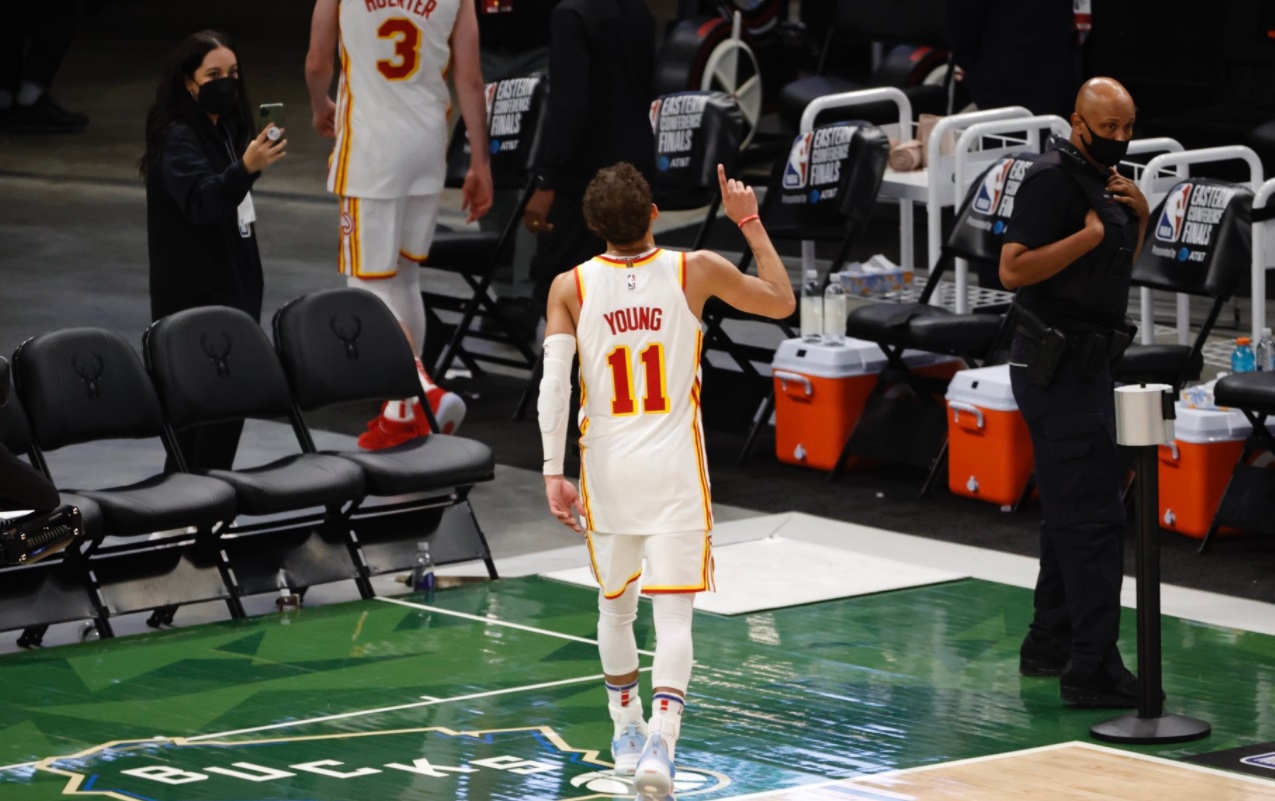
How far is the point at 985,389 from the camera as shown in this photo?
8727 millimetres

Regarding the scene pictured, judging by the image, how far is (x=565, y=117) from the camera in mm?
9375

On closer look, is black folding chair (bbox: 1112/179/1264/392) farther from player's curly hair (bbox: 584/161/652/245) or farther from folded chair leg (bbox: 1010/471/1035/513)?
player's curly hair (bbox: 584/161/652/245)

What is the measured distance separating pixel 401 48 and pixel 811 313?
1915 mm

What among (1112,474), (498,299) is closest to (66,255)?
(498,299)

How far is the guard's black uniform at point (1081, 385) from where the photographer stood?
21.3 feet

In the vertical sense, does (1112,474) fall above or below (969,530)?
above

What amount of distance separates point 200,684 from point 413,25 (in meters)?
3.44

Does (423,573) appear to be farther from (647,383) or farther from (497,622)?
(647,383)

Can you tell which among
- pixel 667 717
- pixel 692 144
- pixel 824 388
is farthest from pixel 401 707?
pixel 692 144

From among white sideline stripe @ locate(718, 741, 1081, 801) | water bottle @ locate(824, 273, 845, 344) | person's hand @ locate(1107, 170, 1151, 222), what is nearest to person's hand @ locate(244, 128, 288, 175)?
water bottle @ locate(824, 273, 845, 344)

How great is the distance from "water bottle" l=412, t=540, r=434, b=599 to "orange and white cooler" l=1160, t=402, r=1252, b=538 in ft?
8.38

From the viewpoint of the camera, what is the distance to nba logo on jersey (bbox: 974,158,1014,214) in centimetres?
906

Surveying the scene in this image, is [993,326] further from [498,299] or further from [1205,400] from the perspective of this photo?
[498,299]

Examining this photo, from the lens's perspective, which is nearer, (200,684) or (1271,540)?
(200,684)
